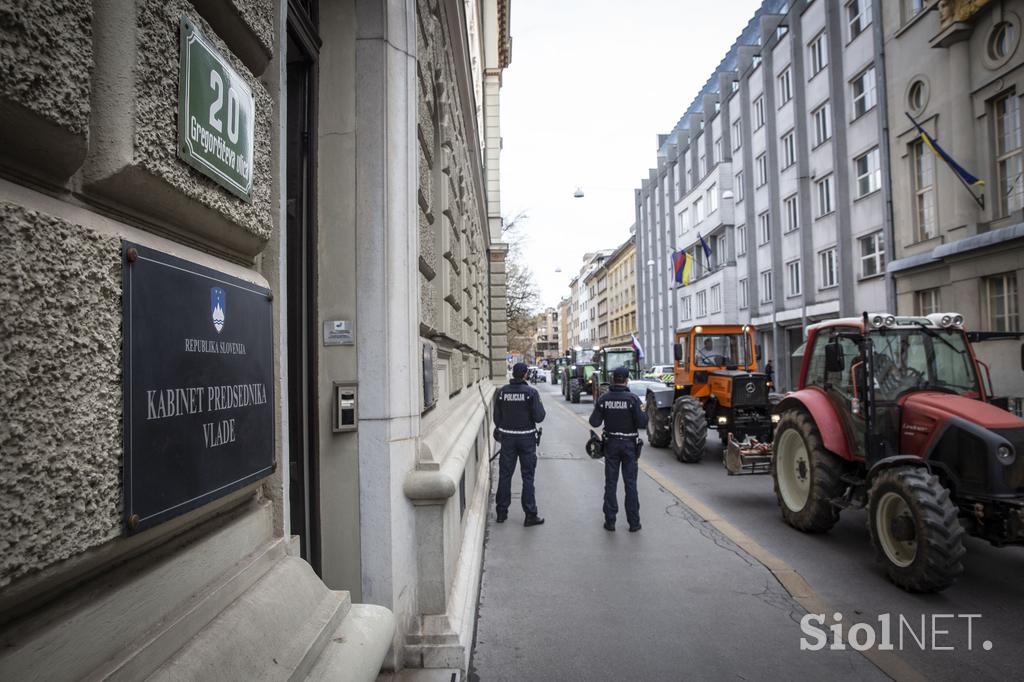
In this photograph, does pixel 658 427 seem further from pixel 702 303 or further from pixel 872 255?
pixel 702 303

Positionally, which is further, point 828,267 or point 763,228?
point 763,228

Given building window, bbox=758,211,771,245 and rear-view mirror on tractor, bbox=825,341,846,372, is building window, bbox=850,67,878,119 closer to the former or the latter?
building window, bbox=758,211,771,245

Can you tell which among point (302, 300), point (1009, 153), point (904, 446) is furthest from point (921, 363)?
point (1009, 153)

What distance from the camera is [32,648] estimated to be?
3.63 ft

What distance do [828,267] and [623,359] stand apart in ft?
34.3

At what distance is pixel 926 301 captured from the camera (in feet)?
64.3

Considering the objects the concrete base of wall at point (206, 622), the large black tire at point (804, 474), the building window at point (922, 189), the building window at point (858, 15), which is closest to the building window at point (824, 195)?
the building window at point (858, 15)

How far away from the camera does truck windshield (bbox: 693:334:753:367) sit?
13.3 meters

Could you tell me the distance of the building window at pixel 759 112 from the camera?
3244cm

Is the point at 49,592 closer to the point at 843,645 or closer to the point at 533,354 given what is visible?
the point at 843,645

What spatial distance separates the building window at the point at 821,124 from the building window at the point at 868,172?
98.4 inches

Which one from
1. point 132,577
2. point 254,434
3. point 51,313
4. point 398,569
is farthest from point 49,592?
point 398,569

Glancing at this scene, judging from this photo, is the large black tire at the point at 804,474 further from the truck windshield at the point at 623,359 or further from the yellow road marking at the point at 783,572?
the truck windshield at the point at 623,359

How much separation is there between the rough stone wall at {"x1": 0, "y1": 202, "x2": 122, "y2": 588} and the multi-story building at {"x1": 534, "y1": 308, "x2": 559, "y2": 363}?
84.4 meters
